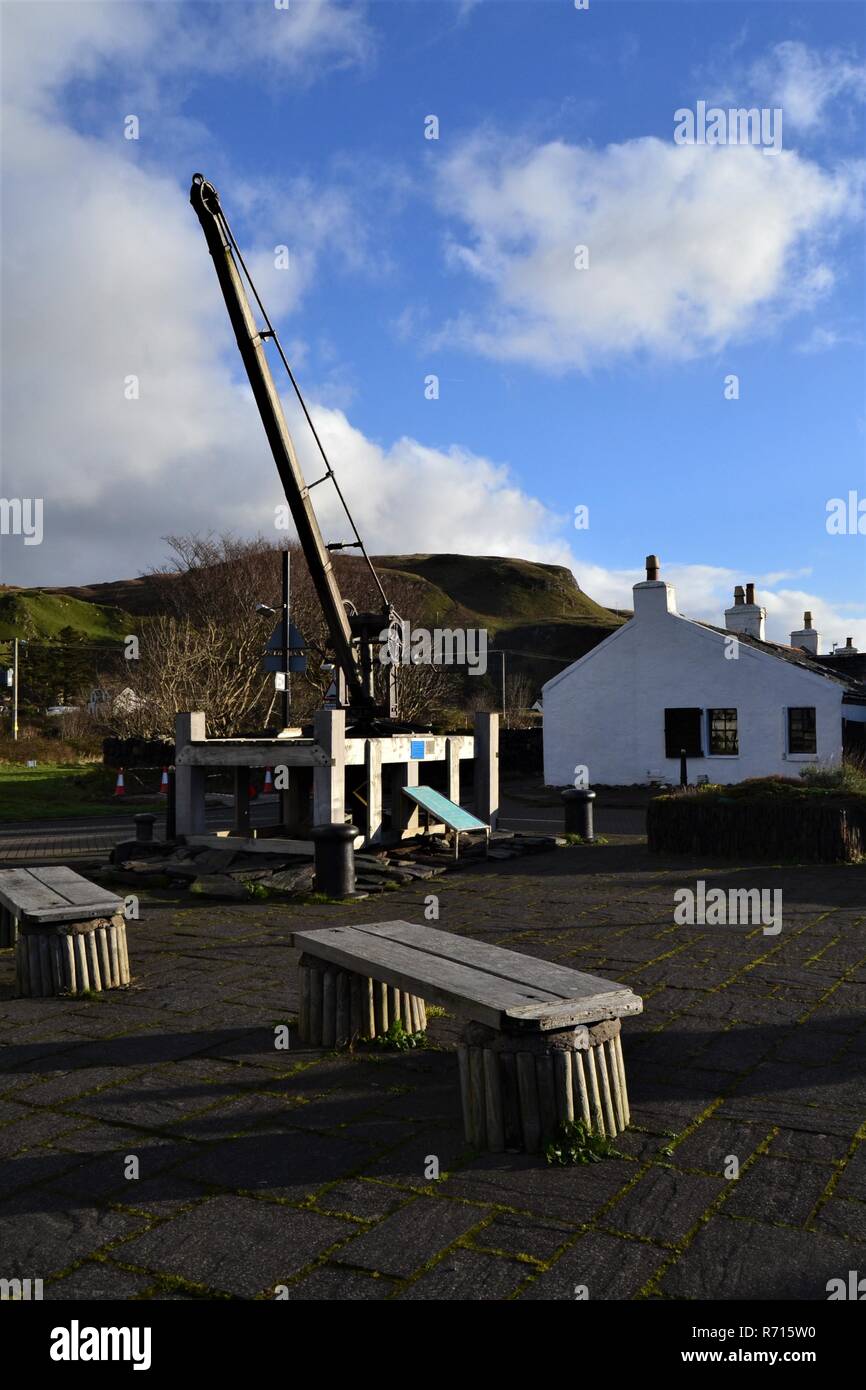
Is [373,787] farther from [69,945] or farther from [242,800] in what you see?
[69,945]

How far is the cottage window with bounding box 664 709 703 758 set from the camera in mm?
27062

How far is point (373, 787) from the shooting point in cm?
1248

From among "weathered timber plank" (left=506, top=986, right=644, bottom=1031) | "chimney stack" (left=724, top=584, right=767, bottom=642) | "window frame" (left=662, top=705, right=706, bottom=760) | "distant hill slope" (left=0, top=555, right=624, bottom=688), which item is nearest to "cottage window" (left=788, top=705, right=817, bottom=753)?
"window frame" (left=662, top=705, right=706, bottom=760)

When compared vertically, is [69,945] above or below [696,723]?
below

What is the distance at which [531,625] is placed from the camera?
501 feet

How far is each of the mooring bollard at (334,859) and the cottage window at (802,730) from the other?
17842 millimetres

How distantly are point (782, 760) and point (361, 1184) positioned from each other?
23.5m

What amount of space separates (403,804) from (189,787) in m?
2.66

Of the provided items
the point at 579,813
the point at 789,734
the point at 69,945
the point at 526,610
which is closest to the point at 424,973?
the point at 69,945

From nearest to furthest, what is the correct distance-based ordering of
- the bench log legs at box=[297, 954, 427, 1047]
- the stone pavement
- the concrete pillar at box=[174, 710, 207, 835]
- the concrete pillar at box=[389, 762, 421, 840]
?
the stone pavement, the bench log legs at box=[297, 954, 427, 1047], the concrete pillar at box=[174, 710, 207, 835], the concrete pillar at box=[389, 762, 421, 840]

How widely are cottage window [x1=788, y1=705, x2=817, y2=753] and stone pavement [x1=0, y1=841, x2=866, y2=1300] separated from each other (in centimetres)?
1932

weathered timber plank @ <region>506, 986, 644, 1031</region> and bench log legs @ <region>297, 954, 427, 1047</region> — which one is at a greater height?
weathered timber plank @ <region>506, 986, 644, 1031</region>

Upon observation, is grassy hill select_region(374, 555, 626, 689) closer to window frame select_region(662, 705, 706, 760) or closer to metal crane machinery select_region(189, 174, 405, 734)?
window frame select_region(662, 705, 706, 760)
